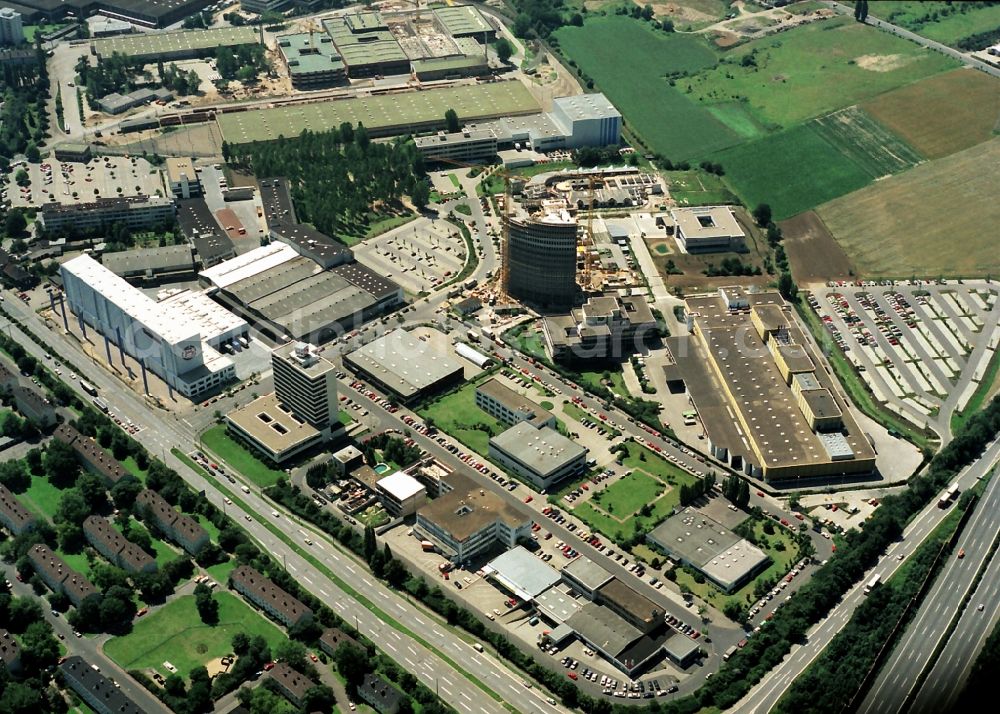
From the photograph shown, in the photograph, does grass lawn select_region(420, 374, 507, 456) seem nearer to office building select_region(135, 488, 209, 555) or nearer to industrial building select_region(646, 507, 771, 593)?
industrial building select_region(646, 507, 771, 593)

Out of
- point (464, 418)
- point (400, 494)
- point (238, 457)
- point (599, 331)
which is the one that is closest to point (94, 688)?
point (400, 494)

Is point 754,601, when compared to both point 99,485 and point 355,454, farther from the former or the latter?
point 99,485

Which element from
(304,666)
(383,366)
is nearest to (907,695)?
(304,666)

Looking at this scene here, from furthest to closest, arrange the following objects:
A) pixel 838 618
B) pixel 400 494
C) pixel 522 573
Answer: pixel 400 494, pixel 522 573, pixel 838 618

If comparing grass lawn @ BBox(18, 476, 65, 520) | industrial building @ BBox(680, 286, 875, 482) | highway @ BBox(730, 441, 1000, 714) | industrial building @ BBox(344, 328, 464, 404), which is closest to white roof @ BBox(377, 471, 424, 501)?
industrial building @ BBox(344, 328, 464, 404)

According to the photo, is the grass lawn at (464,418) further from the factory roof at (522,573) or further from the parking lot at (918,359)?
Answer: the parking lot at (918,359)

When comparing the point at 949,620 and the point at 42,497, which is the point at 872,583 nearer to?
the point at 949,620

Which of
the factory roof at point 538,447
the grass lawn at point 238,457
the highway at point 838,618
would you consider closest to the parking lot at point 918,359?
the highway at point 838,618
